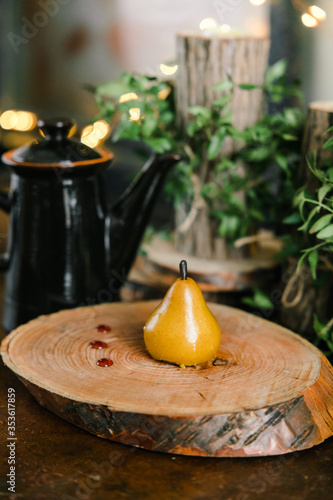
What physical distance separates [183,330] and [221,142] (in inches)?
17.2

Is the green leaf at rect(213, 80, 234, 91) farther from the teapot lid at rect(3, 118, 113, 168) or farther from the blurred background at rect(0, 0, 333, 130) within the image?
the blurred background at rect(0, 0, 333, 130)

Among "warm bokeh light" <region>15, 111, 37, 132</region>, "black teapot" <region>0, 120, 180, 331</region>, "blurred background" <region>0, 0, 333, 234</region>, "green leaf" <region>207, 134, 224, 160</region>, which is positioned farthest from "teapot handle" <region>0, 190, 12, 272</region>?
"warm bokeh light" <region>15, 111, 37, 132</region>

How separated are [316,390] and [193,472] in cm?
19

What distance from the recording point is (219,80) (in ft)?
3.90

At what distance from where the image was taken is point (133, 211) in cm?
113

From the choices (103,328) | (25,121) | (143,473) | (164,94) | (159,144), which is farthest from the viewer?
(25,121)

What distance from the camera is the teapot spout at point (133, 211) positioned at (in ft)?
3.67

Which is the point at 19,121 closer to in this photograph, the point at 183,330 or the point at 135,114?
the point at 135,114

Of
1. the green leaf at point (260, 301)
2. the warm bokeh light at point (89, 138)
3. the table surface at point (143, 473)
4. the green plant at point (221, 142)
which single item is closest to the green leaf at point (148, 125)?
the green plant at point (221, 142)

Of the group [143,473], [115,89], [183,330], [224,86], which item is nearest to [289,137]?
[224,86]

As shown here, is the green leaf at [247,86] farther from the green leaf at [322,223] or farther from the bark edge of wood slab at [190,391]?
the bark edge of wood slab at [190,391]

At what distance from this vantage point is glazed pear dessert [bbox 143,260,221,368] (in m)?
0.83

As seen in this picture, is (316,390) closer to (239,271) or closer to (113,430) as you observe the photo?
(113,430)

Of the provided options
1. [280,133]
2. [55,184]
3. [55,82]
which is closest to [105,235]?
[55,184]
